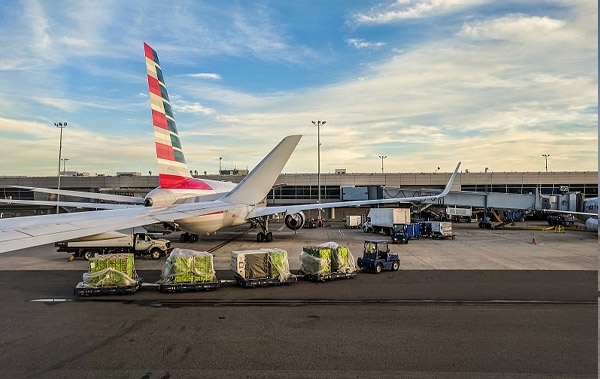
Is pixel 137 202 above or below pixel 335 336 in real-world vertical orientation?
above

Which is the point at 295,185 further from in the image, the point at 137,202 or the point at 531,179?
the point at 137,202

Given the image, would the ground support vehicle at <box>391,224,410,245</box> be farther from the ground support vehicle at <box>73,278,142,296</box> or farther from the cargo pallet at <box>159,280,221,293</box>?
the ground support vehicle at <box>73,278,142,296</box>

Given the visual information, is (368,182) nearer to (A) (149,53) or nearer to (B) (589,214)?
(B) (589,214)

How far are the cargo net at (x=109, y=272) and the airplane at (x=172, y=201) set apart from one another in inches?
94.3

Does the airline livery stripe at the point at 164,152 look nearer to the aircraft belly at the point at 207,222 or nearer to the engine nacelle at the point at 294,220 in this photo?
the aircraft belly at the point at 207,222

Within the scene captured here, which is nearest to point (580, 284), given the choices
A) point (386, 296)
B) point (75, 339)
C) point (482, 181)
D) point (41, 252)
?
point (386, 296)

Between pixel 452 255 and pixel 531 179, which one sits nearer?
pixel 452 255

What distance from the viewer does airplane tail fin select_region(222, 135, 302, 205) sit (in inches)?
846

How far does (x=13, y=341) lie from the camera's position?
11469 millimetres

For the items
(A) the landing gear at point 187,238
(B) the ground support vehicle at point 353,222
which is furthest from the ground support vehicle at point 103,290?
(B) the ground support vehicle at point 353,222

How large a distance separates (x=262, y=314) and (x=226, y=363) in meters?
4.29

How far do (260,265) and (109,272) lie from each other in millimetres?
6275

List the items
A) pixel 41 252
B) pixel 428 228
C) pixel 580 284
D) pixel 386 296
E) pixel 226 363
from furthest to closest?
1. pixel 428 228
2. pixel 41 252
3. pixel 580 284
4. pixel 386 296
5. pixel 226 363

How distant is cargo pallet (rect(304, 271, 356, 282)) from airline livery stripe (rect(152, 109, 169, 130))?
15.8 metres
